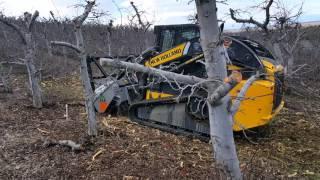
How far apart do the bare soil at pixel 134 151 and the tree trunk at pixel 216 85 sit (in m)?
0.43

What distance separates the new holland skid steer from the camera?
7.41 metres

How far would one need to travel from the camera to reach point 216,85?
13.1 ft

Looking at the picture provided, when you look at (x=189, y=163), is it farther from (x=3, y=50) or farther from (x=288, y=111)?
(x=3, y=50)

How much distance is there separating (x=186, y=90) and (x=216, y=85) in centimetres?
453

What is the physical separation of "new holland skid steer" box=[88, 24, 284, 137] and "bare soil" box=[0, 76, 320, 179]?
0.37 m

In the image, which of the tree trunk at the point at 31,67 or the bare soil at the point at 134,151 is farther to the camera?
the tree trunk at the point at 31,67

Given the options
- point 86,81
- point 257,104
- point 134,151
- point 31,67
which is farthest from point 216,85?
point 31,67

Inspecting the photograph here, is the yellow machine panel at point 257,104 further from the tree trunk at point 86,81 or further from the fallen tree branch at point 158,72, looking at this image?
the fallen tree branch at point 158,72

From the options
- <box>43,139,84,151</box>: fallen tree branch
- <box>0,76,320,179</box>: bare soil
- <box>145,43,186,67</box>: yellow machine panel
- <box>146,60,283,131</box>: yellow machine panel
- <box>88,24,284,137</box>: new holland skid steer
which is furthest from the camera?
<box>145,43,186,67</box>: yellow machine panel

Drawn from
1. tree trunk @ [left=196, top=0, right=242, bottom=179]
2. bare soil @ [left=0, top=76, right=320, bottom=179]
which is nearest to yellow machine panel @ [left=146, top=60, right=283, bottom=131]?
bare soil @ [left=0, top=76, right=320, bottom=179]

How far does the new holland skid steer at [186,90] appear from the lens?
7.41 m

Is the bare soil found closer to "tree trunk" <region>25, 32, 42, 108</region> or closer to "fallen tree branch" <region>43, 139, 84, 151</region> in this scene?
"fallen tree branch" <region>43, 139, 84, 151</region>

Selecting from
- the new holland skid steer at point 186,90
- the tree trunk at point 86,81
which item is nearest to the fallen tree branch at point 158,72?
the new holland skid steer at point 186,90

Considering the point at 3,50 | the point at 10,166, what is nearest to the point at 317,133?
the point at 10,166
